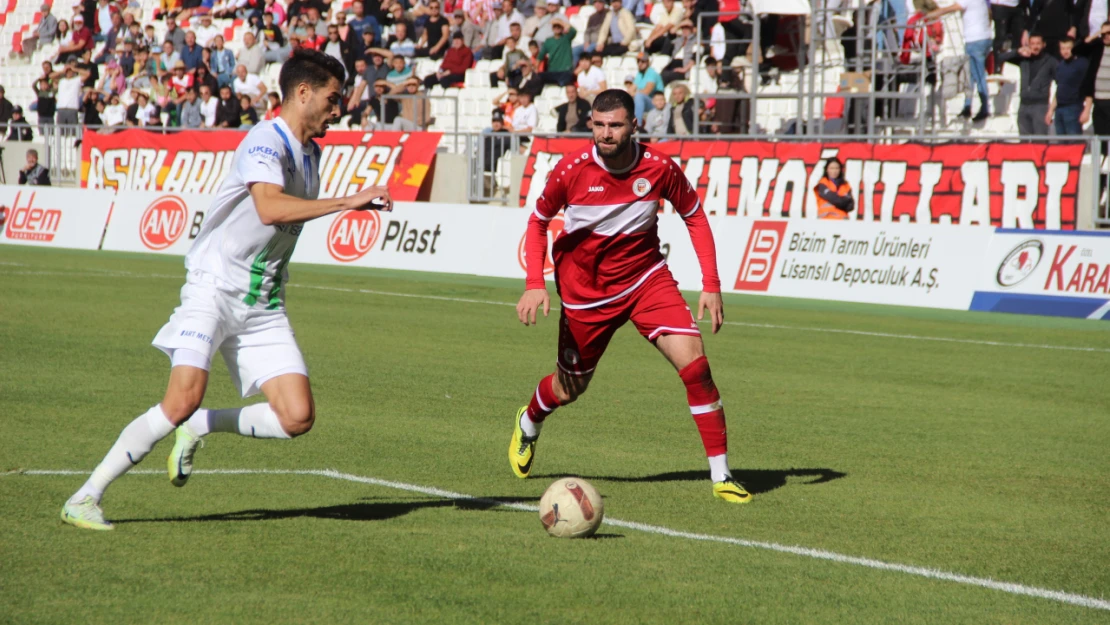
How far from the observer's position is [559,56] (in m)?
27.2

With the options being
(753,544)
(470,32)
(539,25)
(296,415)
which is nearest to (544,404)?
(753,544)

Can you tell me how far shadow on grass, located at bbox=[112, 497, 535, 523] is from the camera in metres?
6.55

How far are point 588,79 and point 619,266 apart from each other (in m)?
18.8

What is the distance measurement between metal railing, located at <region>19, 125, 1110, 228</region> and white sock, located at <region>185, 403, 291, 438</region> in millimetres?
15369

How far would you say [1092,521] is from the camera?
712 cm

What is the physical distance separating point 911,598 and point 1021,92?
1718cm

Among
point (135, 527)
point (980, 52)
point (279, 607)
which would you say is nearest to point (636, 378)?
point (135, 527)

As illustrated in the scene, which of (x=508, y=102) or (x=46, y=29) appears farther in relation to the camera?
(x=46, y=29)

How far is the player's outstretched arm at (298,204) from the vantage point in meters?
5.54

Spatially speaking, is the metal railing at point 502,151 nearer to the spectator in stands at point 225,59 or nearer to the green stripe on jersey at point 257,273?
the spectator in stands at point 225,59

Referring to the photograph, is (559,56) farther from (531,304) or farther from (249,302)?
(249,302)

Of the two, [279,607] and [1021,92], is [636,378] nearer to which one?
[279,607]

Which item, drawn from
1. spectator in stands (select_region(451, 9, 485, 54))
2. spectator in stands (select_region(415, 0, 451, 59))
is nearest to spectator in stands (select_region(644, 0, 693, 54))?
spectator in stands (select_region(451, 9, 485, 54))

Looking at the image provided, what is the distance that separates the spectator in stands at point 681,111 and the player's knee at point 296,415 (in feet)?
60.4
